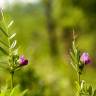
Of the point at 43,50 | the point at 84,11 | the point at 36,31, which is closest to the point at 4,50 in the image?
the point at 84,11

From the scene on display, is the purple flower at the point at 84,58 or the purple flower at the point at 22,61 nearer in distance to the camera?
the purple flower at the point at 22,61

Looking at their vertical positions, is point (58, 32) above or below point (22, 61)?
below

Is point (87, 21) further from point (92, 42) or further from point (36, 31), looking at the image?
point (36, 31)

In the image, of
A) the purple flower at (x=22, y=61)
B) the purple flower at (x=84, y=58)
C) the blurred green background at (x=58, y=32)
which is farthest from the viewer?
the blurred green background at (x=58, y=32)

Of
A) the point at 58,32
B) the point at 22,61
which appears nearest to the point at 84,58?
the point at 22,61

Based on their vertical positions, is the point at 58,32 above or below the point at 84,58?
below

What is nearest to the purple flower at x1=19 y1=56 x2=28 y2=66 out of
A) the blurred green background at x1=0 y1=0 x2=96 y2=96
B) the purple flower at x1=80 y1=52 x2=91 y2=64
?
the purple flower at x1=80 y1=52 x2=91 y2=64

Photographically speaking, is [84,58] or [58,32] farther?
[58,32]

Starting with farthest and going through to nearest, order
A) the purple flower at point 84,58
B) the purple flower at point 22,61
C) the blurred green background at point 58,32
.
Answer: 1. the blurred green background at point 58,32
2. the purple flower at point 84,58
3. the purple flower at point 22,61

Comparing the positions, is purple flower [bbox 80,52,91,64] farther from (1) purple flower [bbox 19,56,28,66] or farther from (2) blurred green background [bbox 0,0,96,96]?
(2) blurred green background [bbox 0,0,96,96]

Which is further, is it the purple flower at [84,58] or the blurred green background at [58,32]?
the blurred green background at [58,32]

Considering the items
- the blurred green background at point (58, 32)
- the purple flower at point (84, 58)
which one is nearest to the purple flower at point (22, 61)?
the purple flower at point (84, 58)

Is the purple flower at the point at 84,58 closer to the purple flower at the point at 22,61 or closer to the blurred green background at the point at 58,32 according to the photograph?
the purple flower at the point at 22,61

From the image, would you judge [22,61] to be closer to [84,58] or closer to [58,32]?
[84,58]
